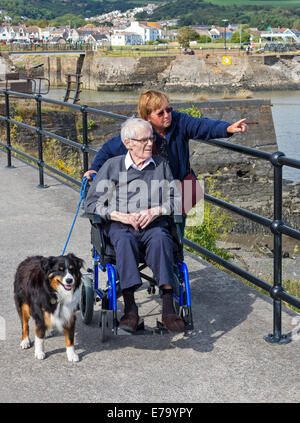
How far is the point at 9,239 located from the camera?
5.74 meters

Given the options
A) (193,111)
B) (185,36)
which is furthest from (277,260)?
(185,36)

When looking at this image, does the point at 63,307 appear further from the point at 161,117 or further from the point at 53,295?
the point at 161,117

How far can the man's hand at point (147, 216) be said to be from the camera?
3.68 meters

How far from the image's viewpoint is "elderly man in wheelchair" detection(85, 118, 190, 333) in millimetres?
3520

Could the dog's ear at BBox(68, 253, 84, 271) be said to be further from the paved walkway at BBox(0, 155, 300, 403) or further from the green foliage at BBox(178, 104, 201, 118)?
the green foliage at BBox(178, 104, 201, 118)

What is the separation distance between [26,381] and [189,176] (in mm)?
1543

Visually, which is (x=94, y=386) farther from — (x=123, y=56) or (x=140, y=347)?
(x=123, y=56)

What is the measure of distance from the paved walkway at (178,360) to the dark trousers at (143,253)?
1.32 ft

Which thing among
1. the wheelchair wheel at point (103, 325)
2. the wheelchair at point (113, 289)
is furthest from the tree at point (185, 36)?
the wheelchair wheel at point (103, 325)

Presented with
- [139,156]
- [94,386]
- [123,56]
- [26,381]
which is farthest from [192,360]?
[123,56]

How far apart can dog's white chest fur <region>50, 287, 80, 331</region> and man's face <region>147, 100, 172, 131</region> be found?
3.64ft

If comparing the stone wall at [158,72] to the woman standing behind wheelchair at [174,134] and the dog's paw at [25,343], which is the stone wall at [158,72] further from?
the dog's paw at [25,343]

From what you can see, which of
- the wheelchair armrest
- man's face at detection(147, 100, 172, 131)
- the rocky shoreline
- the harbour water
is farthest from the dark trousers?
the rocky shoreline

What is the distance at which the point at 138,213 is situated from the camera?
147 inches
